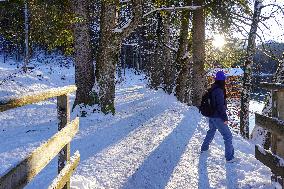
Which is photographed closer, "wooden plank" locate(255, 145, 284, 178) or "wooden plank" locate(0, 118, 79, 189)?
"wooden plank" locate(0, 118, 79, 189)

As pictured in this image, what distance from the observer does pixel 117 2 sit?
13148mm

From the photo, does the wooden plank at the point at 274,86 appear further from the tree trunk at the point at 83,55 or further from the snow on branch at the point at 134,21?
the tree trunk at the point at 83,55

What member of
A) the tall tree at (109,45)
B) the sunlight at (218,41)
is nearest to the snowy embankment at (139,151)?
the tall tree at (109,45)

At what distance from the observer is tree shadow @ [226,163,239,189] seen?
6.98 m

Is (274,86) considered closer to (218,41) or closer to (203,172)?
(203,172)

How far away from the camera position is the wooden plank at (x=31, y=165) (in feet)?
9.41

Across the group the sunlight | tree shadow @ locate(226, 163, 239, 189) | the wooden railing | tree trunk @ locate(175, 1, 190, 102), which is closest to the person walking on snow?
tree shadow @ locate(226, 163, 239, 189)

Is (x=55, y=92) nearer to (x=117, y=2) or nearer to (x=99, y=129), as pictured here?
(x=99, y=129)

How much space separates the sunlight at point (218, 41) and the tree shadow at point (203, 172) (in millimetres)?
11558

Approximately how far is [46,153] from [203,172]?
14.4 feet

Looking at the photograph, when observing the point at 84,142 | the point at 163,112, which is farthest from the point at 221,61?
the point at 84,142

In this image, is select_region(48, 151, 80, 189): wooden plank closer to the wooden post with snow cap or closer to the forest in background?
the wooden post with snow cap

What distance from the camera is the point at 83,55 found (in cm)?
1413

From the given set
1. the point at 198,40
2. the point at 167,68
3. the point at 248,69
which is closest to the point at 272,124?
the point at 198,40
